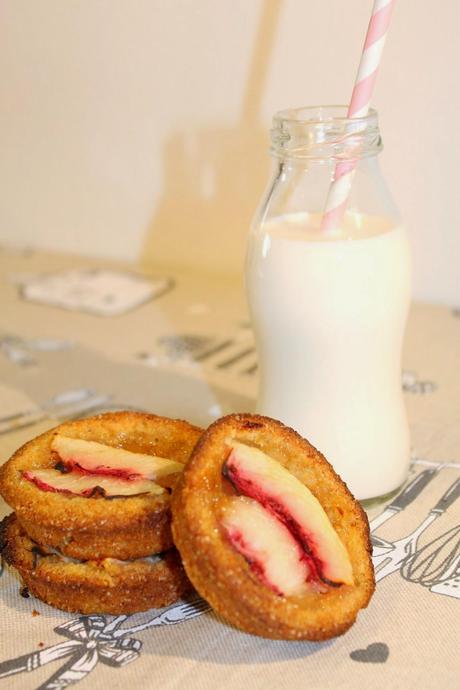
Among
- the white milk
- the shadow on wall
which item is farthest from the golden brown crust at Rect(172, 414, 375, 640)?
the shadow on wall

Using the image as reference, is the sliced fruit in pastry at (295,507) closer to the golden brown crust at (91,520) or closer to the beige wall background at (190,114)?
the golden brown crust at (91,520)

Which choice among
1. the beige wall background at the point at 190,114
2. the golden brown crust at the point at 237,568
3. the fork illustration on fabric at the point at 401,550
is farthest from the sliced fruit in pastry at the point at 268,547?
the beige wall background at the point at 190,114

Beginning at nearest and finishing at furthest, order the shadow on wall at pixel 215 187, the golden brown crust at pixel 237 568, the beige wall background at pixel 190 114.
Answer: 1. the golden brown crust at pixel 237 568
2. the beige wall background at pixel 190 114
3. the shadow on wall at pixel 215 187

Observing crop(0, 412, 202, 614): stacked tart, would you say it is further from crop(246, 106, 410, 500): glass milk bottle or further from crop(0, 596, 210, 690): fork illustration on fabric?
crop(246, 106, 410, 500): glass milk bottle

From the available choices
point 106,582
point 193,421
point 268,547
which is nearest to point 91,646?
point 106,582

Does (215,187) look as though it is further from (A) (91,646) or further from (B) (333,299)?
(A) (91,646)
